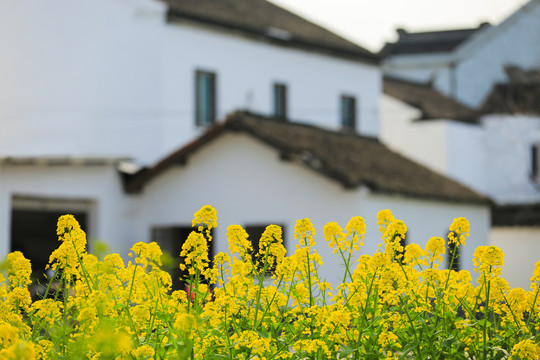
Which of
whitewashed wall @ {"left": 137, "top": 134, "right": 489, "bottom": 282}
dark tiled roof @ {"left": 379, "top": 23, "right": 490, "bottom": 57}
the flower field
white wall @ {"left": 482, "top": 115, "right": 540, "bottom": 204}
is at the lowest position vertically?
the flower field

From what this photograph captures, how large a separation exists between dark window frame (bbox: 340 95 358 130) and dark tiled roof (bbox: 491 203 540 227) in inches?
179

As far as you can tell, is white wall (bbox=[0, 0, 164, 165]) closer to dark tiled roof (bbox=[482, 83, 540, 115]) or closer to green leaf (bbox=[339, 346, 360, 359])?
green leaf (bbox=[339, 346, 360, 359])

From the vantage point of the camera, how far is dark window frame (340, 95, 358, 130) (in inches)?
954

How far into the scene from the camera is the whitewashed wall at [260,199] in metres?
15.4

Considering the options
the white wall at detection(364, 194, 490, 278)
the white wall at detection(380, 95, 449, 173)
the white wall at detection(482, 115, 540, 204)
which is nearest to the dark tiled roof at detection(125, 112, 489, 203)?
the white wall at detection(364, 194, 490, 278)

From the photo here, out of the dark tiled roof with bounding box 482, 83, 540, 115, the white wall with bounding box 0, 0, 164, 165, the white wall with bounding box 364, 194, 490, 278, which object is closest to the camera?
the white wall with bounding box 364, 194, 490, 278

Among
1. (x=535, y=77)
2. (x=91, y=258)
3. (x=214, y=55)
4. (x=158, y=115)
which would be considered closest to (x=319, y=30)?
(x=214, y=55)

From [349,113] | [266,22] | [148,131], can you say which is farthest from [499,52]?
[148,131]

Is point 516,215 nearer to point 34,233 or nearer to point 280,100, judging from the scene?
point 280,100

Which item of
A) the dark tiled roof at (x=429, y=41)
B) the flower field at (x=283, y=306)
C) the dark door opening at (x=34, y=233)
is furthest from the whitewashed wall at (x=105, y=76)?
the dark tiled roof at (x=429, y=41)

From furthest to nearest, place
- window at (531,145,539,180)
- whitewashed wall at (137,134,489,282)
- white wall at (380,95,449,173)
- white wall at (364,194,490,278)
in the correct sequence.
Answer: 1. window at (531,145,539,180)
2. white wall at (380,95,449,173)
3. white wall at (364,194,490,278)
4. whitewashed wall at (137,134,489,282)

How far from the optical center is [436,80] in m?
33.9

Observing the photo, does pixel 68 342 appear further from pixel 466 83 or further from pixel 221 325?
pixel 466 83

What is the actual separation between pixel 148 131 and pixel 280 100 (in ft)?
14.3
